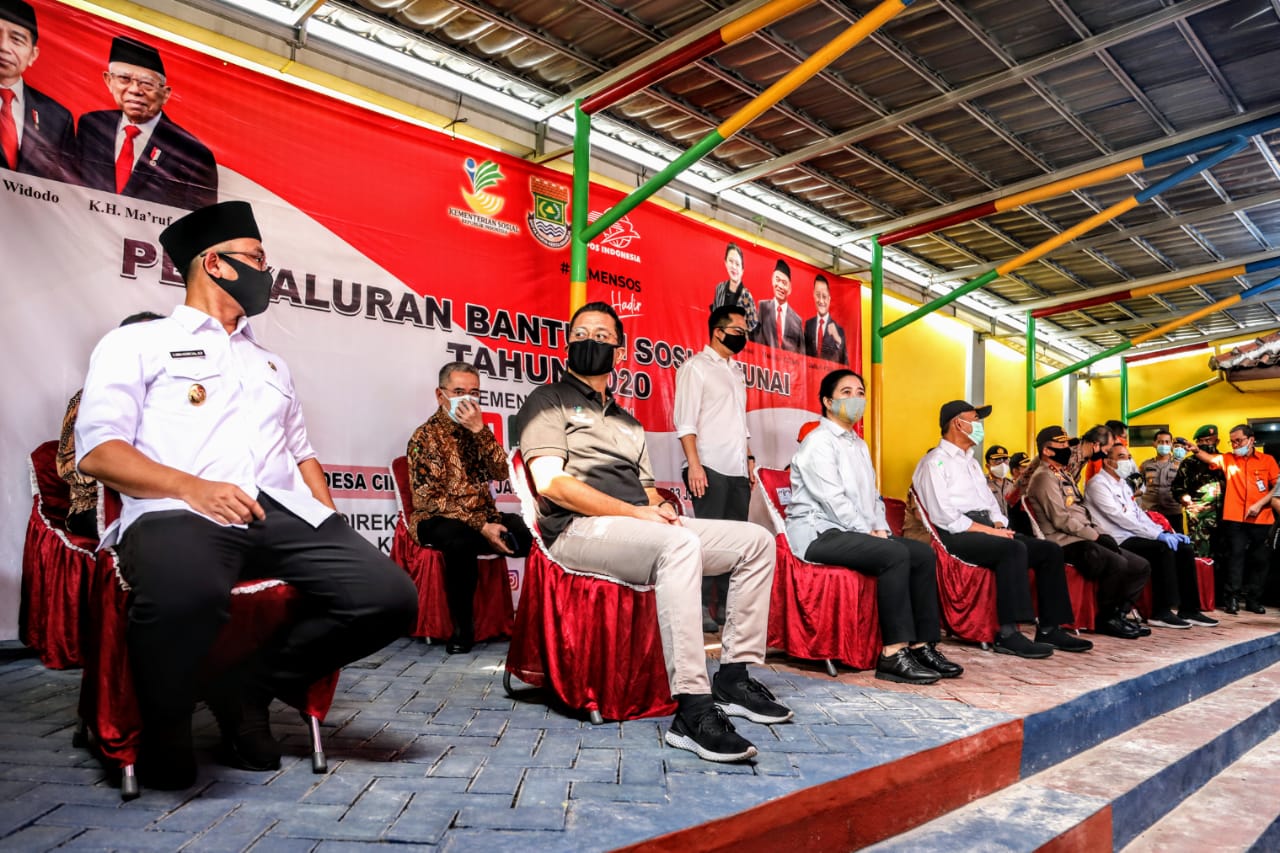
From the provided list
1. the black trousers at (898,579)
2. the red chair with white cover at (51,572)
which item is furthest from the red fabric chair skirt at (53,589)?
the black trousers at (898,579)

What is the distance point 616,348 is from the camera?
3.05 metres

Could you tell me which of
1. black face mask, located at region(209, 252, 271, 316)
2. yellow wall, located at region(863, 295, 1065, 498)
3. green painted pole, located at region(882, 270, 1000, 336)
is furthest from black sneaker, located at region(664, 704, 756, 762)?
yellow wall, located at region(863, 295, 1065, 498)

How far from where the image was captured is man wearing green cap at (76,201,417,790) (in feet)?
6.04

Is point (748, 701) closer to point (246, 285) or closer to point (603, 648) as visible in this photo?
point (603, 648)

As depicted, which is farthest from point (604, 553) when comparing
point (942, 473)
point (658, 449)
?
point (658, 449)

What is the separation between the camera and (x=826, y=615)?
3666 millimetres

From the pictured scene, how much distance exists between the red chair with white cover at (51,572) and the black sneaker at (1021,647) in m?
4.26

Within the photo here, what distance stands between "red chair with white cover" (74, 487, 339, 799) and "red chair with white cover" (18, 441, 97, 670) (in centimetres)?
132

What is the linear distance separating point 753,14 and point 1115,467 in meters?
4.16

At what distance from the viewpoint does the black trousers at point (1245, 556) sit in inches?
280

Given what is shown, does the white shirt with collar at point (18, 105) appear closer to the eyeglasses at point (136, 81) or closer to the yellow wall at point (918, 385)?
the eyeglasses at point (136, 81)

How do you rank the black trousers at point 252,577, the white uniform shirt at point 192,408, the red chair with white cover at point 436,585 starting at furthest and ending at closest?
the red chair with white cover at point 436,585 → the white uniform shirt at point 192,408 → the black trousers at point 252,577

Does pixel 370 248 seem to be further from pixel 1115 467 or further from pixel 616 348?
pixel 1115 467

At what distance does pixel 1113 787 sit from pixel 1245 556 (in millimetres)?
5759
